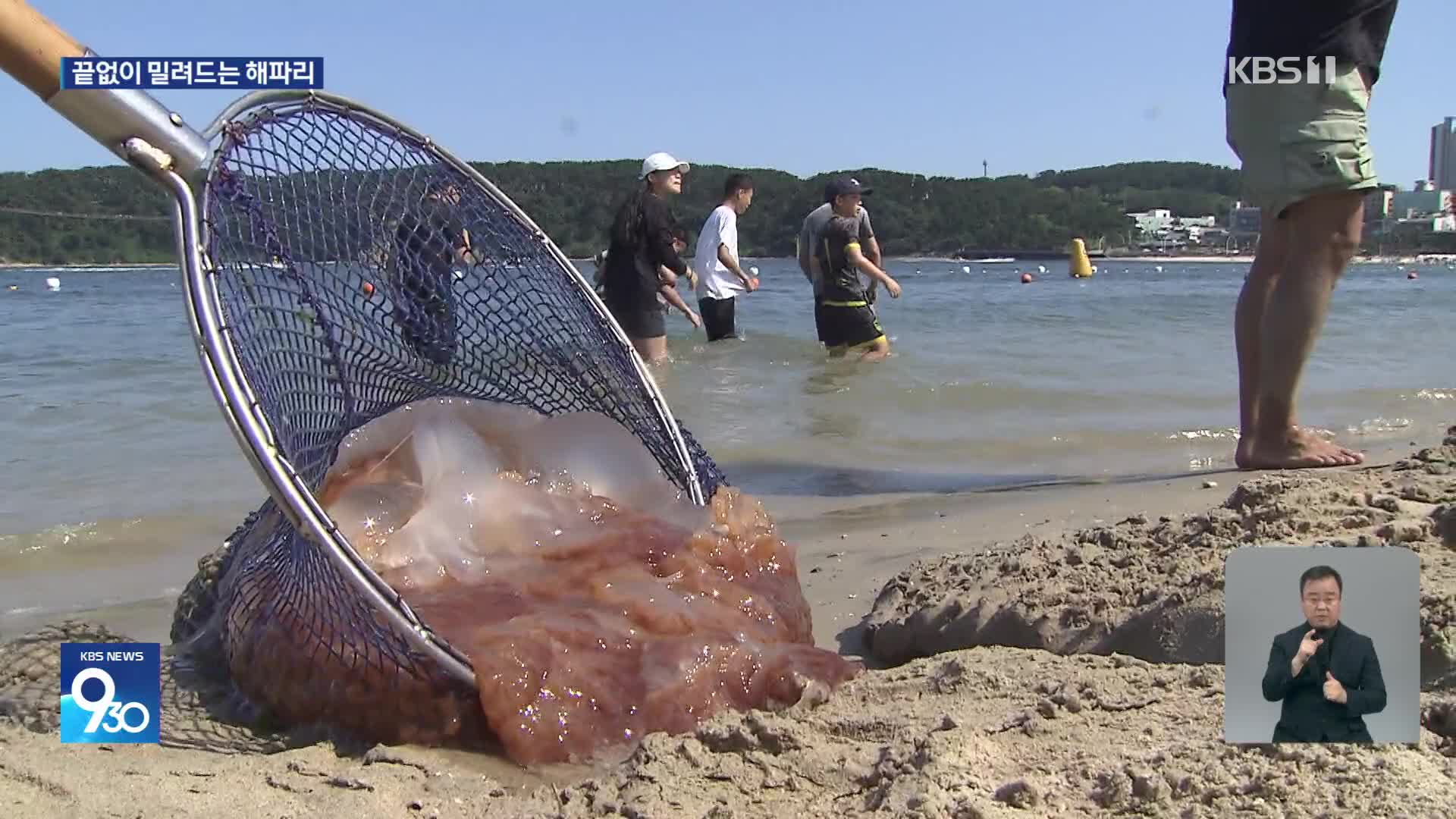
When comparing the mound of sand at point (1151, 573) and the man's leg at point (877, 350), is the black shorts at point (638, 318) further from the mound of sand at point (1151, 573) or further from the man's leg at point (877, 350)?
the mound of sand at point (1151, 573)

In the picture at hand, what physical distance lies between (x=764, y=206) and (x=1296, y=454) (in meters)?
54.9

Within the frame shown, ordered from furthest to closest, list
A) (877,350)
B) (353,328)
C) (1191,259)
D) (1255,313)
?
(1191,259), (877,350), (1255,313), (353,328)

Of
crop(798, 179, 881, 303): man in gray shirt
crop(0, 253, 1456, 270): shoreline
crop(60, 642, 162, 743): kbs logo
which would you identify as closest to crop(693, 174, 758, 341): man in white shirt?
crop(798, 179, 881, 303): man in gray shirt

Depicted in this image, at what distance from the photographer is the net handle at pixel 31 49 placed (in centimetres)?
206

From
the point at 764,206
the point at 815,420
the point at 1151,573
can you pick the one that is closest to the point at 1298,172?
the point at 1151,573

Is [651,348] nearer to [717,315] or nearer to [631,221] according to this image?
[631,221]

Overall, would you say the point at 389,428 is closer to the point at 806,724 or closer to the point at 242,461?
the point at 806,724

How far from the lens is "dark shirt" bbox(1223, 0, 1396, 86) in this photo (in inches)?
143

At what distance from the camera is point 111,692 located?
222 cm

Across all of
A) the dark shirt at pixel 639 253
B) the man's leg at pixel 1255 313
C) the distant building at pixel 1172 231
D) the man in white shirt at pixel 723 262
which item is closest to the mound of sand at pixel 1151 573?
the man's leg at pixel 1255 313

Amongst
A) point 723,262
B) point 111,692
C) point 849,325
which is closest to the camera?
point 111,692

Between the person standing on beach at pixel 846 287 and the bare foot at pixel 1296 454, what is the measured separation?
464 centimetres

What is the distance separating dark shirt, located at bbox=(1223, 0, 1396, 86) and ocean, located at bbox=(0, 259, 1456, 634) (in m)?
1.61

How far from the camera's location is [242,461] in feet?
17.6
